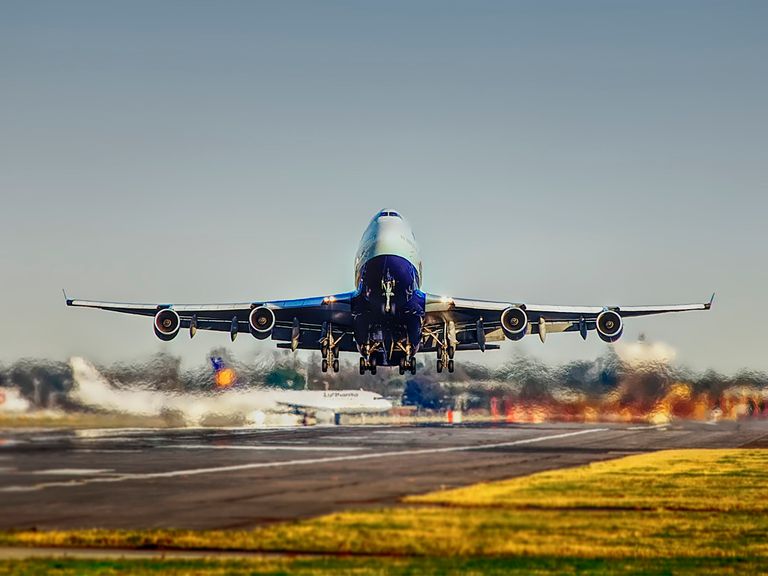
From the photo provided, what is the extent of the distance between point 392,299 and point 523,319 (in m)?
10.5

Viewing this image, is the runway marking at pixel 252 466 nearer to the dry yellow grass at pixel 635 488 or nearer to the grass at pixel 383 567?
the dry yellow grass at pixel 635 488

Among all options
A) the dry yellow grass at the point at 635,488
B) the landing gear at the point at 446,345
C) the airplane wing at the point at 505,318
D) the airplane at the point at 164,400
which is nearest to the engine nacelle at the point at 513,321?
the airplane wing at the point at 505,318

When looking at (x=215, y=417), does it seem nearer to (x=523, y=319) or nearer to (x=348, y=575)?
(x=523, y=319)

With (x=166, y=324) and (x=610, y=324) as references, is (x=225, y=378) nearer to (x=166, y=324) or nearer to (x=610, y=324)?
(x=166, y=324)

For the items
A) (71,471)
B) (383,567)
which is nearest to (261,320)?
(71,471)

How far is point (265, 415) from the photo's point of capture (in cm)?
8425

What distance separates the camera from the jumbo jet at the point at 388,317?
161ft

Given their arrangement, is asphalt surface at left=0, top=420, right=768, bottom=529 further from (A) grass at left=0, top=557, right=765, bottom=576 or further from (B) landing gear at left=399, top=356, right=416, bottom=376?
(A) grass at left=0, top=557, right=765, bottom=576

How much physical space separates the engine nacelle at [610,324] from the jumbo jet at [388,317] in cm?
6

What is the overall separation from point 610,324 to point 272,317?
1875 centimetres

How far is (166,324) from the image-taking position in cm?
5744

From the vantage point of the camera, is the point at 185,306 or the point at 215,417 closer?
the point at 185,306

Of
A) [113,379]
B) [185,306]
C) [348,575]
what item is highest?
[185,306]

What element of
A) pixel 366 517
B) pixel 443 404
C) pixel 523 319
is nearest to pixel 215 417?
pixel 523 319
